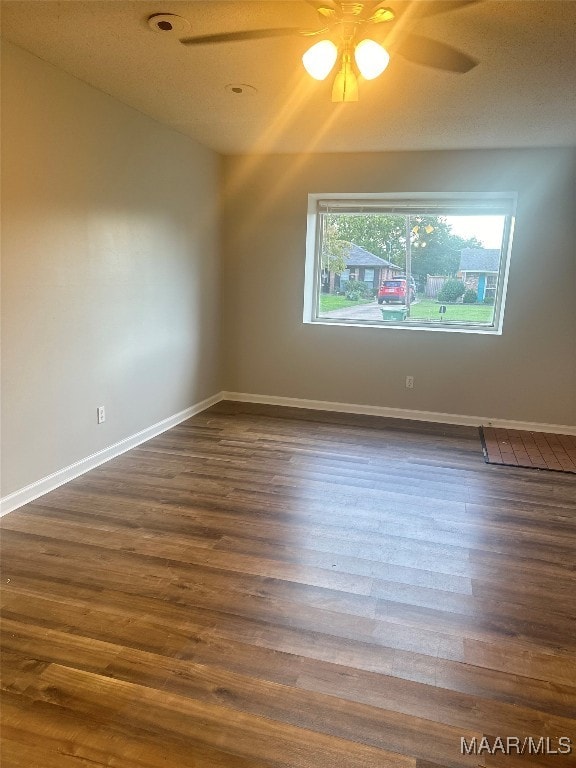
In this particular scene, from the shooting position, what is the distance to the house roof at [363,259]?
4.82m

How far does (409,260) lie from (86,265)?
9.77 feet

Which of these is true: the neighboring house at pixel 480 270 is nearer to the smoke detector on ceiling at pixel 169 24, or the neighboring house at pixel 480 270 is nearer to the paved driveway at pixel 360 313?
the paved driveway at pixel 360 313

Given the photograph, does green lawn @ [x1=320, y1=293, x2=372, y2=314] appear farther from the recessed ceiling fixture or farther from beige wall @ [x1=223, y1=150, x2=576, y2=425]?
the recessed ceiling fixture

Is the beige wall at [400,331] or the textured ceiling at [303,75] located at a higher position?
the textured ceiling at [303,75]

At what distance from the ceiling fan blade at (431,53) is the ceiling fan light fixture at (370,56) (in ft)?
0.44

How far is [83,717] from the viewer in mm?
1491

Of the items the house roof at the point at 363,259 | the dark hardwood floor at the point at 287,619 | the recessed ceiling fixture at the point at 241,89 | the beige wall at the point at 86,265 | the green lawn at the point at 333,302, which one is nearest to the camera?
the dark hardwood floor at the point at 287,619

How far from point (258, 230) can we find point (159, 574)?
3.58 m

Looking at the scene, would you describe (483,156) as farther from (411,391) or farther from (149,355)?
(149,355)

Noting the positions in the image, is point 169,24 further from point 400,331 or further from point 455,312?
point 455,312

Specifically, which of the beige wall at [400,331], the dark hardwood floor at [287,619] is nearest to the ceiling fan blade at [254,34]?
the dark hardwood floor at [287,619]

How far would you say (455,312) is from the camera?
4715 mm

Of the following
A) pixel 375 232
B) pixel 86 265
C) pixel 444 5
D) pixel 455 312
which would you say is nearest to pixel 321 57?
pixel 444 5

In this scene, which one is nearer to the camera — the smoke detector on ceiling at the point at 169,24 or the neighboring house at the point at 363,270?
the smoke detector on ceiling at the point at 169,24
